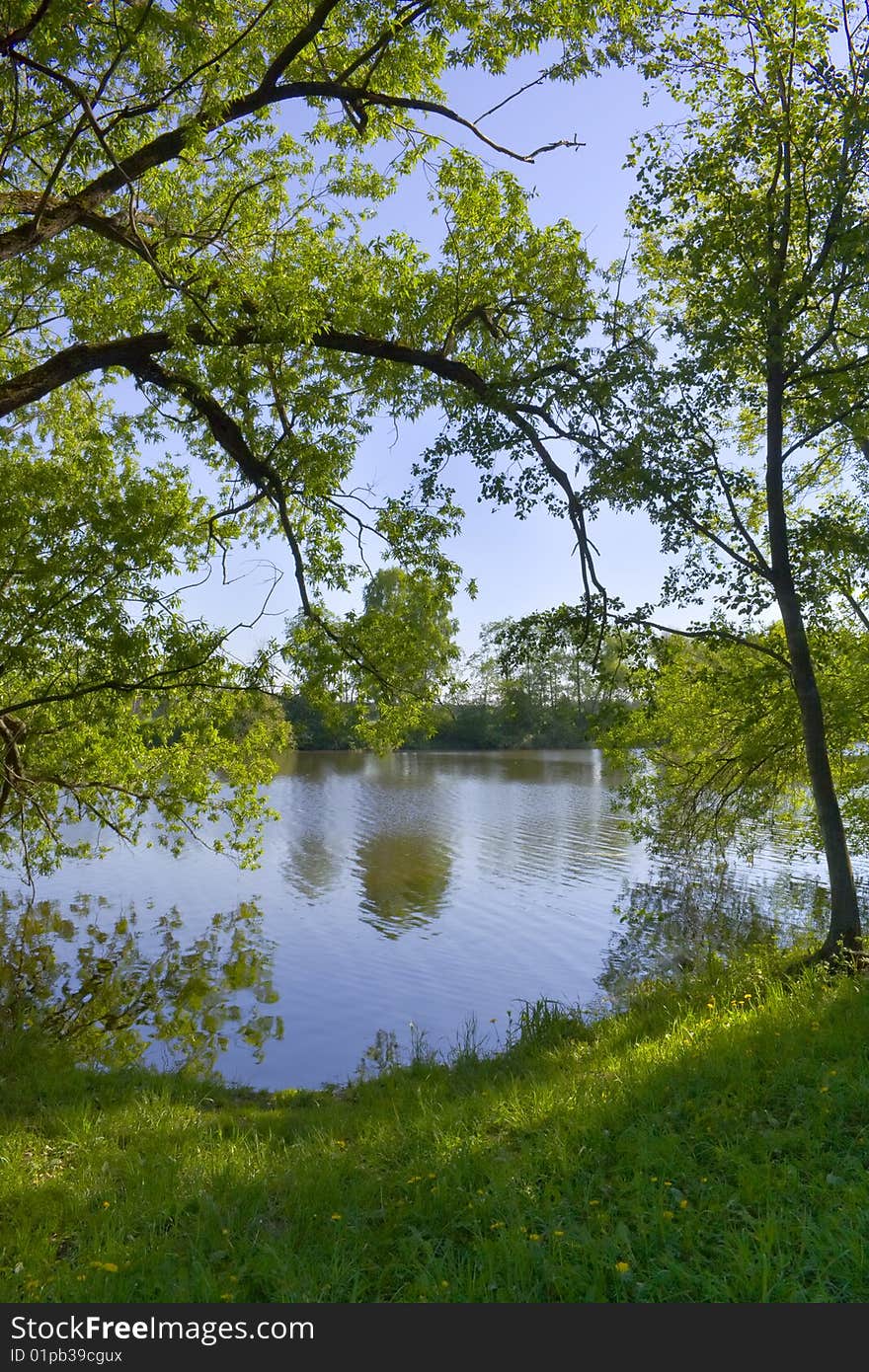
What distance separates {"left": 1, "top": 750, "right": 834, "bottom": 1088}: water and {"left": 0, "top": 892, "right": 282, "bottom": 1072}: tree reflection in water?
39 centimetres

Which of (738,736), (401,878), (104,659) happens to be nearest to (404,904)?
(401,878)

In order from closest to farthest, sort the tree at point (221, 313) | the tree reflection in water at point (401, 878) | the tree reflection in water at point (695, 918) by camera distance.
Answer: the tree at point (221, 313)
the tree reflection in water at point (695, 918)
the tree reflection in water at point (401, 878)

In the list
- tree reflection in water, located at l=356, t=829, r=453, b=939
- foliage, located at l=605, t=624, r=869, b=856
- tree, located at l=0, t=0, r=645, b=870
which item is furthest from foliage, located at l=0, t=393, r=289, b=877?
foliage, located at l=605, t=624, r=869, b=856

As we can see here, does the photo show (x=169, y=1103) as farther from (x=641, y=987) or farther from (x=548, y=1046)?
(x=641, y=987)

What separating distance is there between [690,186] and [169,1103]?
10633mm

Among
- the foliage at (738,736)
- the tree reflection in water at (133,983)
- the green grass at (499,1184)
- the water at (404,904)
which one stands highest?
the foliage at (738,736)

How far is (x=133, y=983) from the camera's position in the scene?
36.5 ft

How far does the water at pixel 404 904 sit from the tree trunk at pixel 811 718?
3.48 m

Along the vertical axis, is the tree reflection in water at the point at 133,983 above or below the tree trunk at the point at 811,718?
below

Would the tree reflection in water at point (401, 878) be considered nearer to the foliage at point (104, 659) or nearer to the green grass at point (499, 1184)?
the foliage at point (104, 659)

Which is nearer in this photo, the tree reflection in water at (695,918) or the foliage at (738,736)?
the foliage at (738,736)

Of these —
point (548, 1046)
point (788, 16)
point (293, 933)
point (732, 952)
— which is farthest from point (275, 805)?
point (788, 16)

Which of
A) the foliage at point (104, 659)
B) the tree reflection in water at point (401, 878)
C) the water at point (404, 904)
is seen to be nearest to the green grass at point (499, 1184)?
the water at point (404, 904)

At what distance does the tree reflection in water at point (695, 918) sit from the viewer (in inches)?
467
